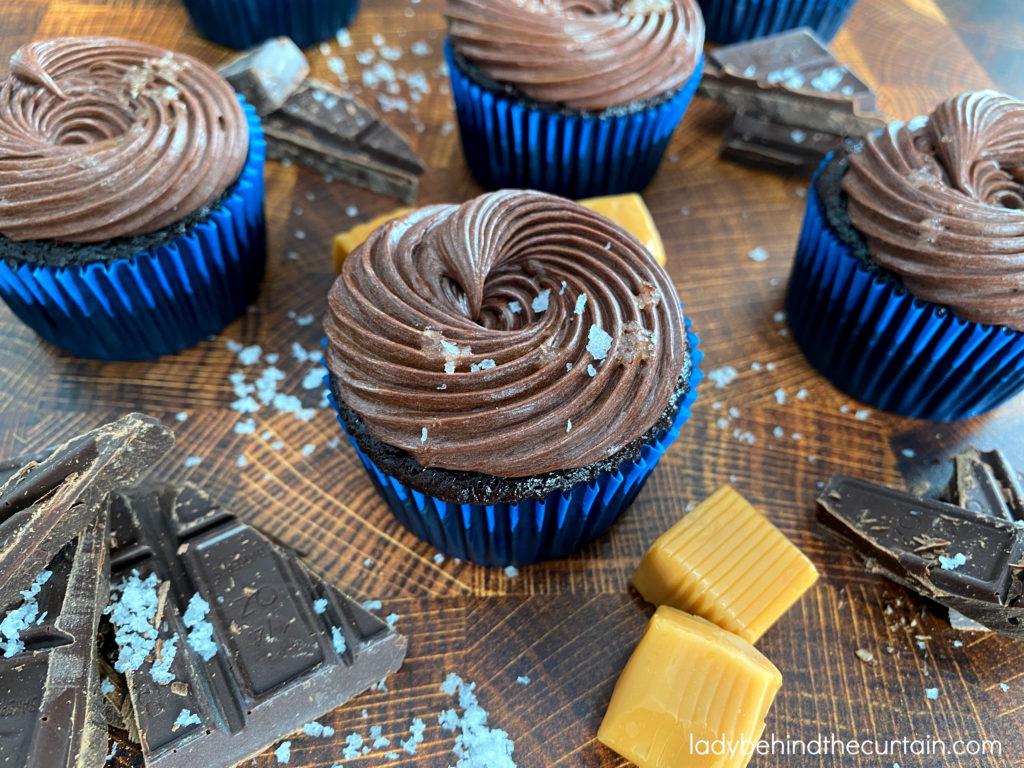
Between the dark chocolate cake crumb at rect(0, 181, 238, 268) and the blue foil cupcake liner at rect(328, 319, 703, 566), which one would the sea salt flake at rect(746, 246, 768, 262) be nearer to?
the blue foil cupcake liner at rect(328, 319, 703, 566)

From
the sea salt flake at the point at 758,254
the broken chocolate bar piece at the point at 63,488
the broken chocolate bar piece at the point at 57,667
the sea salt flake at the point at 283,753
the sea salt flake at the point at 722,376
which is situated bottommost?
the sea salt flake at the point at 283,753

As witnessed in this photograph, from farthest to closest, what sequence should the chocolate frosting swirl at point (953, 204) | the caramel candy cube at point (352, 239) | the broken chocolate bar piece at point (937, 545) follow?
the caramel candy cube at point (352, 239)
the chocolate frosting swirl at point (953, 204)
the broken chocolate bar piece at point (937, 545)

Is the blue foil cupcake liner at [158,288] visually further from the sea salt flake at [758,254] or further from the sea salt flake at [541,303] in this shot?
the sea salt flake at [758,254]

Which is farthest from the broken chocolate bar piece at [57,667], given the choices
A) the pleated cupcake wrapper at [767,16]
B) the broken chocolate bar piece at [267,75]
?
the pleated cupcake wrapper at [767,16]

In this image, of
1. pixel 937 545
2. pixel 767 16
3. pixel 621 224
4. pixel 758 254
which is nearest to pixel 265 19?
pixel 621 224

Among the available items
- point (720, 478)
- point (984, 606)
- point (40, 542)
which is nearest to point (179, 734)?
point (40, 542)

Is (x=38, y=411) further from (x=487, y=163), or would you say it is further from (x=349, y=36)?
(x=349, y=36)
